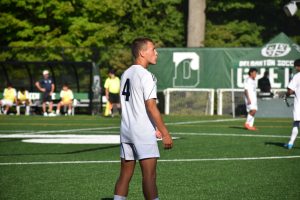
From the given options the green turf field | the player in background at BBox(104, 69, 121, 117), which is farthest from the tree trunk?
the green turf field

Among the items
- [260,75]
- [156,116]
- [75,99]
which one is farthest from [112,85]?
[156,116]

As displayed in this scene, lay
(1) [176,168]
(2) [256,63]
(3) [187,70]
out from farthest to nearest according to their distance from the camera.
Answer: (3) [187,70] < (2) [256,63] < (1) [176,168]

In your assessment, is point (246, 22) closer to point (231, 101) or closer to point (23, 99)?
point (231, 101)

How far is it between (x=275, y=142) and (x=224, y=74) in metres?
18.3

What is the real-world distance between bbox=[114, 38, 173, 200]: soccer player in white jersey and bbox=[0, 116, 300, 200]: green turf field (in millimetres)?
2045

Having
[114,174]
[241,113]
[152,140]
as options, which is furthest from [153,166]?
[241,113]

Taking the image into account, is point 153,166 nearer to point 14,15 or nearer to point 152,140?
point 152,140

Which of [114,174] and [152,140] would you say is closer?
[152,140]

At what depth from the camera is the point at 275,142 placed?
67.0ft

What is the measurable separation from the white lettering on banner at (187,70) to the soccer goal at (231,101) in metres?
1.50

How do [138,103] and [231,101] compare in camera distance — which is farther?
[231,101]

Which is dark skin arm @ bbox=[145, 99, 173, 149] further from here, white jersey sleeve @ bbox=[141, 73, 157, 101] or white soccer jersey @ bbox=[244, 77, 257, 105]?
white soccer jersey @ bbox=[244, 77, 257, 105]

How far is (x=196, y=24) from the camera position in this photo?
153 feet

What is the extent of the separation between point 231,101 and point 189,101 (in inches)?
73.6
